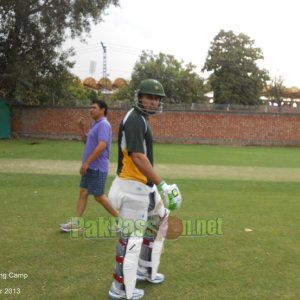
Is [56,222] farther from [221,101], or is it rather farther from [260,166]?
[221,101]

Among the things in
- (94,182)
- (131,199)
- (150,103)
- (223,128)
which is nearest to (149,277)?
(131,199)

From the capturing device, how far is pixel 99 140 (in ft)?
18.8

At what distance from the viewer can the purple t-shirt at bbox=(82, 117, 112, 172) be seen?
Answer: 18.9 feet

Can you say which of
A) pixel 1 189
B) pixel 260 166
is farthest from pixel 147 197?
pixel 260 166

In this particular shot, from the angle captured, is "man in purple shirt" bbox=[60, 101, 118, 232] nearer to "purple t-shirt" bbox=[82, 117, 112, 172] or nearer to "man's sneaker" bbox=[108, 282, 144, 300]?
"purple t-shirt" bbox=[82, 117, 112, 172]

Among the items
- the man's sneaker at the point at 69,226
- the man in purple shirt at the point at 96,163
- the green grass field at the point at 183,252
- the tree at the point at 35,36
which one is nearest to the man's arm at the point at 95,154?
the man in purple shirt at the point at 96,163

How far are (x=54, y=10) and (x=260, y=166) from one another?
659 inches

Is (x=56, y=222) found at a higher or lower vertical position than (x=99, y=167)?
lower

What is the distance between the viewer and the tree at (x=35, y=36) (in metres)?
25.3

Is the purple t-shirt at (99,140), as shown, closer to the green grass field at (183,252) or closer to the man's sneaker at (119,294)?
the green grass field at (183,252)

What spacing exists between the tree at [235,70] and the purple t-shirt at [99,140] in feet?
141

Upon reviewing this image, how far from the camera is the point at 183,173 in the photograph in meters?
12.3

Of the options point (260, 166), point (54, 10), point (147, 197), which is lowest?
point (260, 166)

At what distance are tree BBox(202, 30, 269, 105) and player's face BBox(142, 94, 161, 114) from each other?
4469 centimetres
